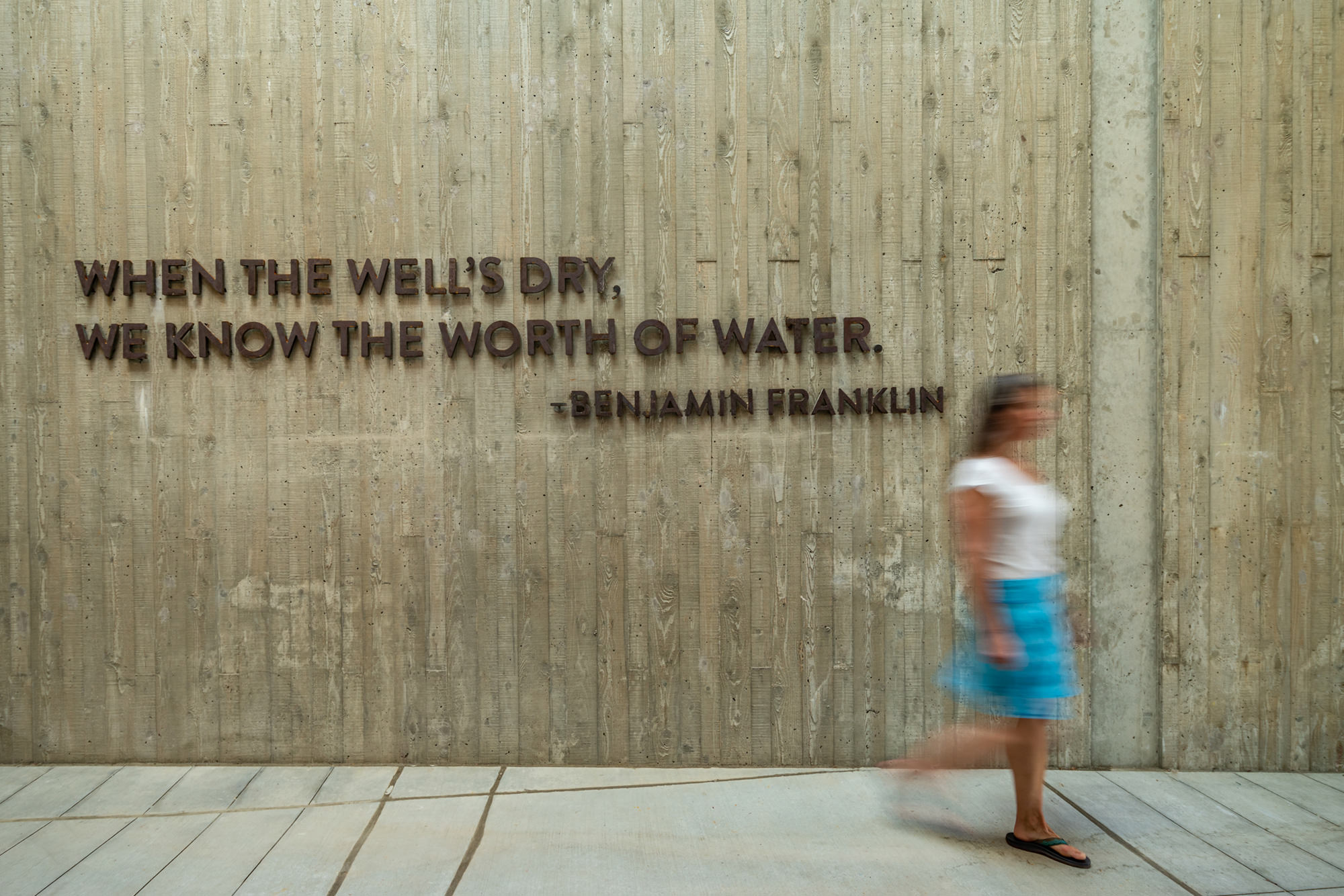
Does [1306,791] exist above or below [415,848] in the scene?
below

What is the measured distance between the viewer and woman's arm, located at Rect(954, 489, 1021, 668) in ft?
9.55

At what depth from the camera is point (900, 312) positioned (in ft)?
12.9

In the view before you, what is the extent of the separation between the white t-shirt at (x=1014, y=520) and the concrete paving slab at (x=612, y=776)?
5.12 ft

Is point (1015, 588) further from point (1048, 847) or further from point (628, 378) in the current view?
point (628, 378)

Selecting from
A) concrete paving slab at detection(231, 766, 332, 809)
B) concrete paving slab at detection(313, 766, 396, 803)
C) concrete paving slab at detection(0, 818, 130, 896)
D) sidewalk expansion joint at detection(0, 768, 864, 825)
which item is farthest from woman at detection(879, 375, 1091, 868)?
concrete paving slab at detection(0, 818, 130, 896)

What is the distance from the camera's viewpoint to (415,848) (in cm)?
311

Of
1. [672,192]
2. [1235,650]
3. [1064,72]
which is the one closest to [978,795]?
[1235,650]

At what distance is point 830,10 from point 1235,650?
11.7 ft

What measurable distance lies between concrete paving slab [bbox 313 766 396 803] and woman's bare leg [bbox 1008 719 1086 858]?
2.59 m

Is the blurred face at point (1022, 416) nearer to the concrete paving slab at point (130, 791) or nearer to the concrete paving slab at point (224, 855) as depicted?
the concrete paving slab at point (224, 855)

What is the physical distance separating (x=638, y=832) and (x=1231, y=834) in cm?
233

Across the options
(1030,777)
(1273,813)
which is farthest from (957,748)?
(1273,813)

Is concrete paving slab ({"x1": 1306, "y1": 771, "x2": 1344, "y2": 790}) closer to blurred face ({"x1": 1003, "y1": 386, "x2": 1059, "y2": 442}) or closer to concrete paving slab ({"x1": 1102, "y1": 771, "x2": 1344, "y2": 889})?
concrete paving slab ({"x1": 1102, "y1": 771, "x2": 1344, "y2": 889})

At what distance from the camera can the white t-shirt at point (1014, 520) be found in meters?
2.88
